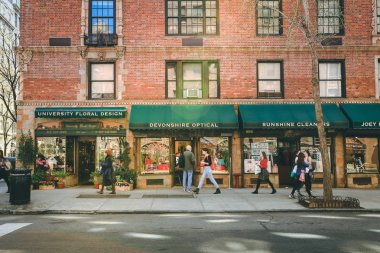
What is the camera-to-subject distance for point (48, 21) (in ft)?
57.6

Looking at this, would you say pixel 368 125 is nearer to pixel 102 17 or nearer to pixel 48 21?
pixel 102 17

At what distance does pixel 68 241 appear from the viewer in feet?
24.7

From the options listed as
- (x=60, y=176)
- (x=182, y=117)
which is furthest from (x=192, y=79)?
(x=60, y=176)

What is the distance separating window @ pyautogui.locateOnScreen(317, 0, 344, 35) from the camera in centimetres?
1800

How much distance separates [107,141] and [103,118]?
46.4 inches

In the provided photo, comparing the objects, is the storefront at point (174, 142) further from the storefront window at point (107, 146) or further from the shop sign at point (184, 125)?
the storefront window at point (107, 146)

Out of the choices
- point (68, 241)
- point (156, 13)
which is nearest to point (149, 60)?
point (156, 13)

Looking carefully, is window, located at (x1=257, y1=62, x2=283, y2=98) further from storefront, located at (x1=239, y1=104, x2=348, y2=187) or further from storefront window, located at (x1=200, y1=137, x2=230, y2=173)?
storefront window, located at (x1=200, y1=137, x2=230, y2=173)

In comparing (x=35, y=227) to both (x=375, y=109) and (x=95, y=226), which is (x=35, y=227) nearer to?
(x=95, y=226)

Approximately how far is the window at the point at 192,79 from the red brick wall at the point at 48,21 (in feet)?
14.9

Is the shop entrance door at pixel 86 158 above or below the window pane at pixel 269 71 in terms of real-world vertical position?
below

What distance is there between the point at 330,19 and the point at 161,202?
11859 millimetres

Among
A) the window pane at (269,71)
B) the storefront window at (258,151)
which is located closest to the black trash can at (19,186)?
the storefront window at (258,151)

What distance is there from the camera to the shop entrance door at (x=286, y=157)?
57.8ft
